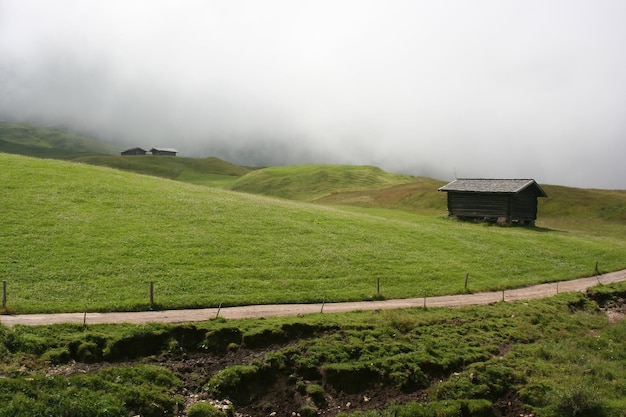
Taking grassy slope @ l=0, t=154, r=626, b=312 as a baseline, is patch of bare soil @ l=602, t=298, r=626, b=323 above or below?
below

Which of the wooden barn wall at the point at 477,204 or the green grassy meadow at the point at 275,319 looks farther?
the wooden barn wall at the point at 477,204

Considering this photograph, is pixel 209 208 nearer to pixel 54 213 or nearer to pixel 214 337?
pixel 54 213

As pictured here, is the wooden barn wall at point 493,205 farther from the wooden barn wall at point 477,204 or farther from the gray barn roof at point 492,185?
the gray barn roof at point 492,185

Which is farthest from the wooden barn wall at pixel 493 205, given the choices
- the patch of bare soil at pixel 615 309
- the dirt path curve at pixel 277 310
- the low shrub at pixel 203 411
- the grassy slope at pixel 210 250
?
the low shrub at pixel 203 411

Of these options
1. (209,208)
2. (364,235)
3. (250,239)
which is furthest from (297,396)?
(209,208)

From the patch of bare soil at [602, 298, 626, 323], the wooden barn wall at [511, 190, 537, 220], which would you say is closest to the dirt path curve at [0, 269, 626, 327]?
the patch of bare soil at [602, 298, 626, 323]

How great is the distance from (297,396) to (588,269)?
1548 inches

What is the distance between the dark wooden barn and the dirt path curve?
35.8 m

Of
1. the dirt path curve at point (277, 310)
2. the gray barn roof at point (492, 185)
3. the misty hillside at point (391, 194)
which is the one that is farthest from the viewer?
the misty hillside at point (391, 194)

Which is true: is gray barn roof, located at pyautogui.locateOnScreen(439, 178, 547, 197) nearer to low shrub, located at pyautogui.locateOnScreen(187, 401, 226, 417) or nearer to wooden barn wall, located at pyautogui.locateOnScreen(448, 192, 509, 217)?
wooden barn wall, located at pyautogui.locateOnScreen(448, 192, 509, 217)

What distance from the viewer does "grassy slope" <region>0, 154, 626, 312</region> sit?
30.3 metres

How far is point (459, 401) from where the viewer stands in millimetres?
19234

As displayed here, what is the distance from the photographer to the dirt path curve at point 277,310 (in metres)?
24.3

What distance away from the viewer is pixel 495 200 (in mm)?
75688
